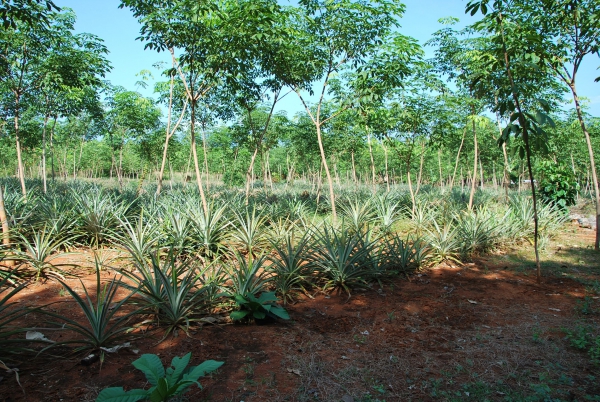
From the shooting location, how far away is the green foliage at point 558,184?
35.3 ft

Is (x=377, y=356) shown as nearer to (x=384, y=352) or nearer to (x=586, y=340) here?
(x=384, y=352)

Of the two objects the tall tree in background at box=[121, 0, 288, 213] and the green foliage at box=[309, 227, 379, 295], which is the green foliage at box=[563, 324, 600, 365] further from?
the tall tree in background at box=[121, 0, 288, 213]

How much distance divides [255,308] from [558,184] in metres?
11.2

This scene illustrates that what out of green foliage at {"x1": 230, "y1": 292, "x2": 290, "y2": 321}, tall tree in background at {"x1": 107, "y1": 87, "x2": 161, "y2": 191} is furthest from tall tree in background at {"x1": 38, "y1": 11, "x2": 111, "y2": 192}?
green foliage at {"x1": 230, "y1": 292, "x2": 290, "y2": 321}

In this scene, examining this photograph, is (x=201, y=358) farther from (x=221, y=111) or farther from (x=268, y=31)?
(x=221, y=111)

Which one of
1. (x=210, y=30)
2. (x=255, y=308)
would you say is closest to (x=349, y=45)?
(x=210, y=30)

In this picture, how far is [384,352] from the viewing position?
3.21 m

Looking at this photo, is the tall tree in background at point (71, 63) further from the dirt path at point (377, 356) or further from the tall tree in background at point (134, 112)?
the dirt path at point (377, 356)

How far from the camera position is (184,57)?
22.8 feet

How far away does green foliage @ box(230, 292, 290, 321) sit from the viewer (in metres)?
3.50

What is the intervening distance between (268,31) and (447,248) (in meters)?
5.36

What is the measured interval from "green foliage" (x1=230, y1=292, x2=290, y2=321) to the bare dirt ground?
5.3 inches

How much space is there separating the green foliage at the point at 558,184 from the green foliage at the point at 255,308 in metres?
10.6

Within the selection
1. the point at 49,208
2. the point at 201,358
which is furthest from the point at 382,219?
the point at 49,208
